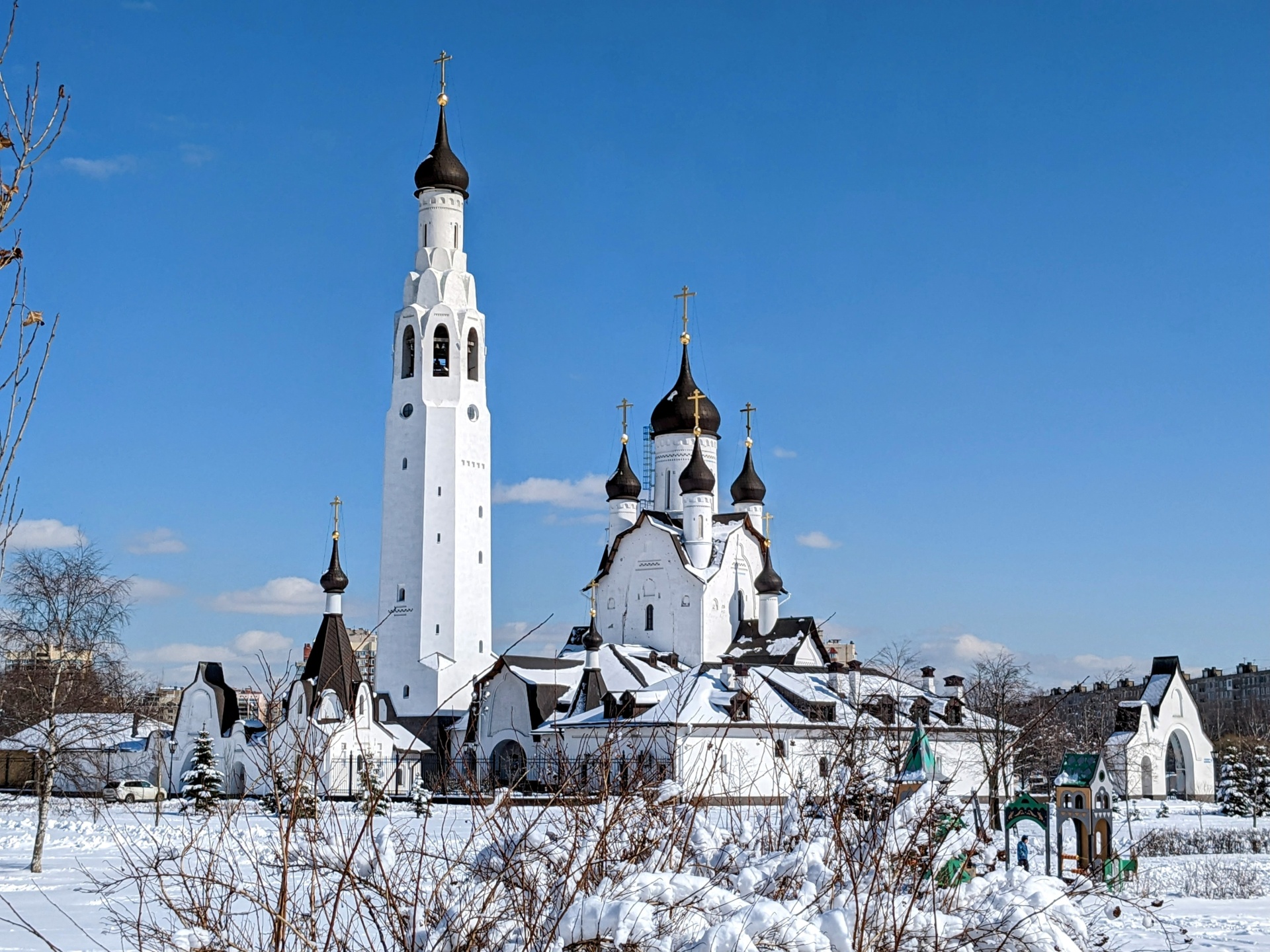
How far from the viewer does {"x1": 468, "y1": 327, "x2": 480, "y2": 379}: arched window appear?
45.9m

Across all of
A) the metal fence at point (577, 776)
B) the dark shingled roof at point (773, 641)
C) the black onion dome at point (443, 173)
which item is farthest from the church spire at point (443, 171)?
the metal fence at point (577, 776)

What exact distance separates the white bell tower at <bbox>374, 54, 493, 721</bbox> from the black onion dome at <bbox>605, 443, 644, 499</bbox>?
19.6ft

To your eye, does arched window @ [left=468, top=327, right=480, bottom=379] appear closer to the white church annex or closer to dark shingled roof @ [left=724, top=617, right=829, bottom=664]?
dark shingled roof @ [left=724, top=617, right=829, bottom=664]

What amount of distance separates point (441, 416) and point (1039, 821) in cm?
3036

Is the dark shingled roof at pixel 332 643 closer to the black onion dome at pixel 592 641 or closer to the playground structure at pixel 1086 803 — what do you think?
the black onion dome at pixel 592 641

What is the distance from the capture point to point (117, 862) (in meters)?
17.0

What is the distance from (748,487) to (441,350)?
40.9 feet

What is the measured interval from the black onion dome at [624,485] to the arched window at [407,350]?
853cm

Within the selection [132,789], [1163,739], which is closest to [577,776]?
[132,789]

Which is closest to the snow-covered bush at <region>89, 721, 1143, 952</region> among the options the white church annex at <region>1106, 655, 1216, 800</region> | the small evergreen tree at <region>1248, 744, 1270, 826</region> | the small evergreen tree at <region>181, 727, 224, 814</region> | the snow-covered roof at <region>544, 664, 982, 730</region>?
the snow-covered roof at <region>544, 664, 982, 730</region>

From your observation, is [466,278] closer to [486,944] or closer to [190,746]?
[190,746]

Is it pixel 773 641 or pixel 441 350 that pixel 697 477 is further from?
pixel 441 350

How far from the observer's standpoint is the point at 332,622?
41.4 m

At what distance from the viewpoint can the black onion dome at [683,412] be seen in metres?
49.7
